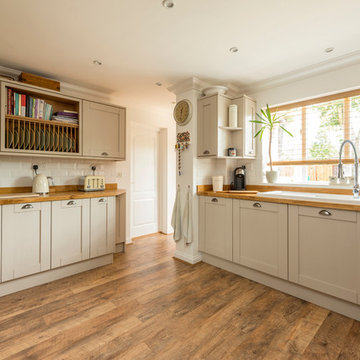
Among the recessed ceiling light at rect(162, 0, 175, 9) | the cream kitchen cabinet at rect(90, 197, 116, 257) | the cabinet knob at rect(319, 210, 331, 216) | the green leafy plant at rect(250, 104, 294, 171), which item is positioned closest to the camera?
the recessed ceiling light at rect(162, 0, 175, 9)

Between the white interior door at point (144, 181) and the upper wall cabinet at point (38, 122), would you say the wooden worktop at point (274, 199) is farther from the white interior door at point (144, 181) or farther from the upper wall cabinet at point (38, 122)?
the upper wall cabinet at point (38, 122)

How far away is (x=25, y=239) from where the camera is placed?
7.61ft

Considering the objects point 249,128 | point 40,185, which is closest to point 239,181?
point 249,128

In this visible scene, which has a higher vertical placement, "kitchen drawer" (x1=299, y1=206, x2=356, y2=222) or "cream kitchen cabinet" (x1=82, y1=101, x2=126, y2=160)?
"cream kitchen cabinet" (x1=82, y1=101, x2=126, y2=160)

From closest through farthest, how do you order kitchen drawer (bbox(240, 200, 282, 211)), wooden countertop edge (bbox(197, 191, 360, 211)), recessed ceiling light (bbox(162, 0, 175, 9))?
recessed ceiling light (bbox(162, 0, 175, 9)) → wooden countertop edge (bbox(197, 191, 360, 211)) → kitchen drawer (bbox(240, 200, 282, 211))

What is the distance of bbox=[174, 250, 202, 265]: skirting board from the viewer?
9.96 feet

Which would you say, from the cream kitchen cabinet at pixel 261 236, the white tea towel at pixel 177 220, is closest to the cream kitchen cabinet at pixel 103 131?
the white tea towel at pixel 177 220

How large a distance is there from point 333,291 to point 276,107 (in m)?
2.27

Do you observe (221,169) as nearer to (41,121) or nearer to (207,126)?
(207,126)

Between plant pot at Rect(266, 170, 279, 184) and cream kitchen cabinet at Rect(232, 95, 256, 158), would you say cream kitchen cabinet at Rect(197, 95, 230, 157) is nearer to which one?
cream kitchen cabinet at Rect(232, 95, 256, 158)

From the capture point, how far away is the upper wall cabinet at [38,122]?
8.21ft

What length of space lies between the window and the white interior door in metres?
2.12

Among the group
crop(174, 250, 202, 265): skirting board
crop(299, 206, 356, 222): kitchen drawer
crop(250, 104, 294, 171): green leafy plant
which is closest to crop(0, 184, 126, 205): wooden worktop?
crop(174, 250, 202, 265): skirting board

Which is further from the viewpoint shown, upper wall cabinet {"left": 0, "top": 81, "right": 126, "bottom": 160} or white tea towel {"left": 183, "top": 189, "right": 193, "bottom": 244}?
white tea towel {"left": 183, "top": 189, "right": 193, "bottom": 244}
